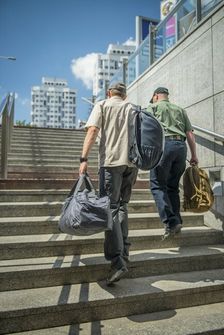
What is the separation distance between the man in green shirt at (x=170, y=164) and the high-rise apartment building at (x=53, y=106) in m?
83.9

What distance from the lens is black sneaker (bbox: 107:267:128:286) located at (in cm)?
252

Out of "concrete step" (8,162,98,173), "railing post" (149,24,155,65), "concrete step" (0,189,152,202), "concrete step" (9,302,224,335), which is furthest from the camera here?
"railing post" (149,24,155,65)

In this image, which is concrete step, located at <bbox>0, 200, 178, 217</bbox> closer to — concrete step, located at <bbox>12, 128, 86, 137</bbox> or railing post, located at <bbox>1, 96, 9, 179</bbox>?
railing post, located at <bbox>1, 96, 9, 179</bbox>

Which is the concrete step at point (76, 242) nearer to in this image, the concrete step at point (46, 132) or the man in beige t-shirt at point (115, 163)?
the man in beige t-shirt at point (115, 163)

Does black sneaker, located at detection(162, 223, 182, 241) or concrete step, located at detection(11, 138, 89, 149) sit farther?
concrete step, located at detection(11, 138, 89, 149)

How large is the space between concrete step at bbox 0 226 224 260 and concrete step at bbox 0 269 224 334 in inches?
18.7

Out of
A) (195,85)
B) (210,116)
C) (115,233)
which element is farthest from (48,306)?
(195,85)

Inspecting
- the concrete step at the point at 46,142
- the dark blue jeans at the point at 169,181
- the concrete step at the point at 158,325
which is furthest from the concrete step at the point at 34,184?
the concrete step at the point at 46,142

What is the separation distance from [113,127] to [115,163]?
33cm

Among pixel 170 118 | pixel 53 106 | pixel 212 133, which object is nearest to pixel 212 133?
pixel 212 133

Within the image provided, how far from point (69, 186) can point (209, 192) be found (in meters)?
1.98

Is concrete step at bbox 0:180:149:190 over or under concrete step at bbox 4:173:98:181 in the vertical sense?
under

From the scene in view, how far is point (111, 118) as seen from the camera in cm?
273

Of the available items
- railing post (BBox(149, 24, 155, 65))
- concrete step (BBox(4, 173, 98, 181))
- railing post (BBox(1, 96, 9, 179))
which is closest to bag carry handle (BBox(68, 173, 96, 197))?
railing post (BBox(1, 96, 9, 179))
